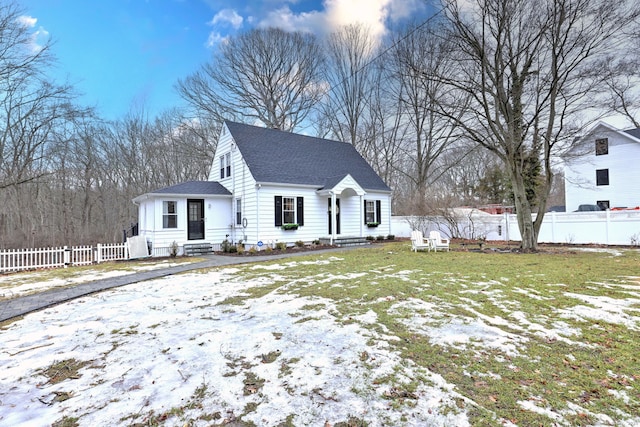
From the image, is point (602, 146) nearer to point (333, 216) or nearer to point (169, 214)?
point (333, 216)

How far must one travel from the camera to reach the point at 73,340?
4.15 metres

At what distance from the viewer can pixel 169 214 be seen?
14.6 meters

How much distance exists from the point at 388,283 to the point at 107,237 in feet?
60.9

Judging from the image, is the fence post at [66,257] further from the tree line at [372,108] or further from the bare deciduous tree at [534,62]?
the bare deciduous tree at [534,62]

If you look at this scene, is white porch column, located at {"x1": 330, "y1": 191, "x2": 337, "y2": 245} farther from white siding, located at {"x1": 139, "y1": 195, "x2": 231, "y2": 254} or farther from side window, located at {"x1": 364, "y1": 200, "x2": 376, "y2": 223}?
white siding, located at {"x1": 139, "y1": 195, "x2": 231, "y2": 254}

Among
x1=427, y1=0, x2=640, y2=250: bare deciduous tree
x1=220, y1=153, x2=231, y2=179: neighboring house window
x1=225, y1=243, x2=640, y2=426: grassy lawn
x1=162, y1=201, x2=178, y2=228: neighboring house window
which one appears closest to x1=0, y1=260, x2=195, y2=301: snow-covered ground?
x1=162, y1=201, x2=178, y2=228: neighboring house window

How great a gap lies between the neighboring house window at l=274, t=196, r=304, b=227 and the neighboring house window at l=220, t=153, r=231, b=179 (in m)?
3.64

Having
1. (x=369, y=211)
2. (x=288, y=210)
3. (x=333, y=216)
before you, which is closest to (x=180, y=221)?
(x=288, y=210)

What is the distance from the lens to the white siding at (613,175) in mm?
22422

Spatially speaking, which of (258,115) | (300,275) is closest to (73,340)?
(300,275)

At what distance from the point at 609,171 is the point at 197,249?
97.8ft

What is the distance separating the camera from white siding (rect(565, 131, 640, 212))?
2242cm

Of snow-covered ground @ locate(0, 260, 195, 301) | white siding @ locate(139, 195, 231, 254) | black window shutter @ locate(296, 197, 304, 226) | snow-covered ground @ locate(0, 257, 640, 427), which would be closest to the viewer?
snow-covered ground @ locate(0, 257, 640, 427)

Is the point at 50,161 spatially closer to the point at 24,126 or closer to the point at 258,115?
the point at 24,126
